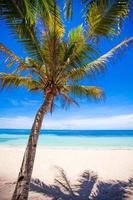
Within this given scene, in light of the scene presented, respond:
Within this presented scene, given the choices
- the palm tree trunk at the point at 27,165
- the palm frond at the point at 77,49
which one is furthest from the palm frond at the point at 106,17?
the palm tree trunk at the point at 27,165

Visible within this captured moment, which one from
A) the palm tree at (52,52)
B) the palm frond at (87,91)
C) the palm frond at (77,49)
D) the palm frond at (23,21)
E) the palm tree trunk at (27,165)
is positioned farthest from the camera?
the palm frond at (87,91)

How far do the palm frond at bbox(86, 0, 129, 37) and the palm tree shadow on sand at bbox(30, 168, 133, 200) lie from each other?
4448 millimetres

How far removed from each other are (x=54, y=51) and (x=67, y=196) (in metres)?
3.98

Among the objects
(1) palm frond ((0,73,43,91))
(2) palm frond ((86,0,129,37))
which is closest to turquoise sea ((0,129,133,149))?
(1) palm frond ((0,73,43,91))

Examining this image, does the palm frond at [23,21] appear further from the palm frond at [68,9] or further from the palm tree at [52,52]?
the palm frond at [68,9]

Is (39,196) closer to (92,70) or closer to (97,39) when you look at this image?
(92,70)

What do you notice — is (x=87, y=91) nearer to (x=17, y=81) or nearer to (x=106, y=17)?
(x=17, y=81)

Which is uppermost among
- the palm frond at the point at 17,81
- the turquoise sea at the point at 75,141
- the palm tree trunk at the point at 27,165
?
the palm frond at the point at 17,81

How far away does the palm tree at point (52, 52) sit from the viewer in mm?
5691

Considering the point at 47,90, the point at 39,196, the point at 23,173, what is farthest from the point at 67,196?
the point at 47,90

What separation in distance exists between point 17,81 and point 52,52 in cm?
168

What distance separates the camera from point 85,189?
7523mm

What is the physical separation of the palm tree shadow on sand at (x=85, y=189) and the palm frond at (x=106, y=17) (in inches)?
175

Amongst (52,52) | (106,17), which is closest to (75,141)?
(52,52)
